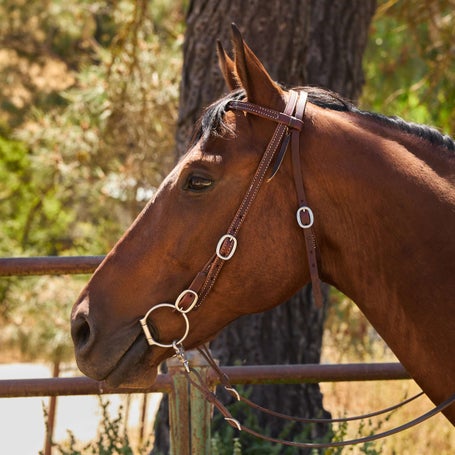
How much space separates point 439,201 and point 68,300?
21.9ft

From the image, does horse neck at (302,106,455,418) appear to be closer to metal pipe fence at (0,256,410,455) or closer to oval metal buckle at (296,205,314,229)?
oval metal buckle at (296,205,314,229)

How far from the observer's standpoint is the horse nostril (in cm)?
236

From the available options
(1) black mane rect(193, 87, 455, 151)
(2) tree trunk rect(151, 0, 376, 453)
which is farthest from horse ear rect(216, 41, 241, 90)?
(2) tree trunk rect(151, 0, 376, 453)

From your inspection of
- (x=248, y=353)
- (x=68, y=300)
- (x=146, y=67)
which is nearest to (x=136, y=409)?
(x=68, y=300)

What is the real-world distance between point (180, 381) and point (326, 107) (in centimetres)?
122

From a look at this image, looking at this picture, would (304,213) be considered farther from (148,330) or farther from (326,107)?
(148,330)

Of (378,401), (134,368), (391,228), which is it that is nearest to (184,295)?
(134,368)

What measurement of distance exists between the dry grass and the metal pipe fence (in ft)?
2.00

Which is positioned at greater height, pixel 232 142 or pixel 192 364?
pixel 232 142

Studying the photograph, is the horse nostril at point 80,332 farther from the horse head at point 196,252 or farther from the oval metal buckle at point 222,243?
the oval metal buckle at point 222,243

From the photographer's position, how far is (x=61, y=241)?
1441cm

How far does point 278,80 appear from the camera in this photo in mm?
4238

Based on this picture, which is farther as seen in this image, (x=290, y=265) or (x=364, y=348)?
(x=364, y=348)

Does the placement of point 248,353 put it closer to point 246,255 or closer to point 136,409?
point 246,255
